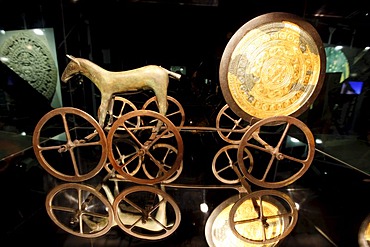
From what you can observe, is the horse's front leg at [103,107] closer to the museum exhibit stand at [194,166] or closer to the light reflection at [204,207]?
the museum exhibit stand at [194,166]

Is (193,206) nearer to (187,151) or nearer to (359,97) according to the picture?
(187,151)

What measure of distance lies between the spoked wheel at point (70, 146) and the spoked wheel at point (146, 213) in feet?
1.04

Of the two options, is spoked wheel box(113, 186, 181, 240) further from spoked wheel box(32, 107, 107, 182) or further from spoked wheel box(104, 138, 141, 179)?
spoked wheel box(104, 138, 141, 179)

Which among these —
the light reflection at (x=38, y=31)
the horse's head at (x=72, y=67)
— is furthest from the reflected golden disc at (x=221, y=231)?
the light reflection at (x=38, y=31)

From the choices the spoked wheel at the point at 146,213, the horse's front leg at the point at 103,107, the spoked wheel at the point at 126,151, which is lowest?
the spoked wheel at the point at 126,151

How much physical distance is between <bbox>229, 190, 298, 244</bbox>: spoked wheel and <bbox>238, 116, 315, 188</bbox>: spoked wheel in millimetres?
117

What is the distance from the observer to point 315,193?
1746 mm

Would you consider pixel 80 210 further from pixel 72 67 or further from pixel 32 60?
pixel 32 60

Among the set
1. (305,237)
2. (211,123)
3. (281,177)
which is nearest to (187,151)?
(211,123)

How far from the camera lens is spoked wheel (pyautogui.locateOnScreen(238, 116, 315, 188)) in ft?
4.80

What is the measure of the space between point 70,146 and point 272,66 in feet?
5.11

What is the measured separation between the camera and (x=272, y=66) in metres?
1.55

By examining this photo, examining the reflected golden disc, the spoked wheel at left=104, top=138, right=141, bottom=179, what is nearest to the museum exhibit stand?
the reflected golden disc

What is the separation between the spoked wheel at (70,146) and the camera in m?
1.50
